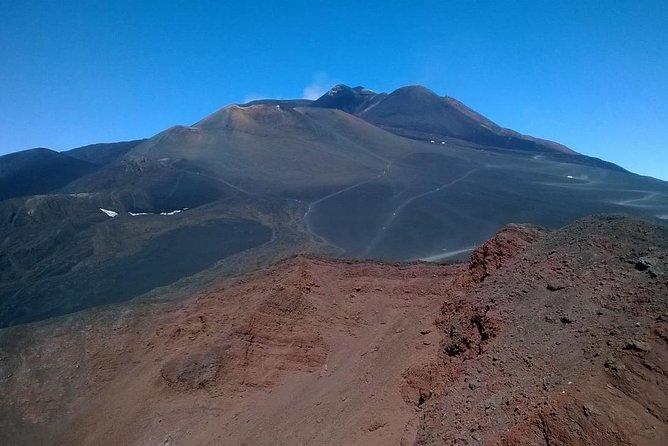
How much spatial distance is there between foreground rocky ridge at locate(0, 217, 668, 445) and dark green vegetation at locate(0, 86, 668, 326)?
11.4 ft

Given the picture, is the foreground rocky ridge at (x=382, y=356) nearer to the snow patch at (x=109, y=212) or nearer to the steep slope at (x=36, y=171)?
the snow patch at (x=109, y=212)

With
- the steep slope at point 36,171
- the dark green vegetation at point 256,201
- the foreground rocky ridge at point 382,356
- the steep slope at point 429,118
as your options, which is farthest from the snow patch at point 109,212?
the steep slope at point 429,118

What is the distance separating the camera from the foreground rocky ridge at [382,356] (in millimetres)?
4441

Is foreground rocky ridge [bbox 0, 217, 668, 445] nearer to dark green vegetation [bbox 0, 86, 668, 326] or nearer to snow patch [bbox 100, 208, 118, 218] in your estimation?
dark green vegetation [bbox 0, 86, 668, 326]

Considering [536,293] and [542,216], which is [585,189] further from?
[536,293]

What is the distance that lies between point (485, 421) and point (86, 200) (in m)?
21.3

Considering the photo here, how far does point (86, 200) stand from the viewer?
2170 centimetres

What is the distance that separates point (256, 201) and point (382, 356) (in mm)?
16194

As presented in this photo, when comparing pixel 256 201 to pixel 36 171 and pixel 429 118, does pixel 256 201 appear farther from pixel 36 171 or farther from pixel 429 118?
pixel 429 118

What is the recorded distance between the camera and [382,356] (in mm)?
7574

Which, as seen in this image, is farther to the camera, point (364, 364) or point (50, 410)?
point (50, 410)

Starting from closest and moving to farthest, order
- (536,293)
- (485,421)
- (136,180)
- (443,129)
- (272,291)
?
1. (485,421)
2. (536,293)
3. (272,291)
4. (136,180)
5. (443,129)

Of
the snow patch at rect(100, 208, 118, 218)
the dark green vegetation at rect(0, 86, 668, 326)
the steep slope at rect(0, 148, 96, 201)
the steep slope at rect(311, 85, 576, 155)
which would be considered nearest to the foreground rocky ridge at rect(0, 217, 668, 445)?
the dark green vegetation at rect(0, 86, 668, 326)

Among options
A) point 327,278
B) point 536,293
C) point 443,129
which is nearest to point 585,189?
point 443,129
